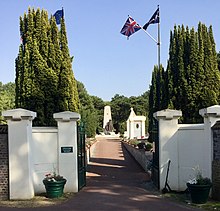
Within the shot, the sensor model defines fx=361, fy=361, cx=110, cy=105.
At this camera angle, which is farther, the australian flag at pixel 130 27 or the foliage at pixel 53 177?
the australian flag at pixel 130 27

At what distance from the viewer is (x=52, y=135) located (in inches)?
499

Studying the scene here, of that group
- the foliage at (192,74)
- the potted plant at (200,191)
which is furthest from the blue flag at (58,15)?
the potted plant at (200,191)

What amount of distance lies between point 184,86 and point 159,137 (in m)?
6.46

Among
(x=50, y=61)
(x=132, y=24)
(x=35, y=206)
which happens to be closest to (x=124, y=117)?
(x=132, y=24)

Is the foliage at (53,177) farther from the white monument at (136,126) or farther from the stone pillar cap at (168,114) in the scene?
the white monument at (136,126)

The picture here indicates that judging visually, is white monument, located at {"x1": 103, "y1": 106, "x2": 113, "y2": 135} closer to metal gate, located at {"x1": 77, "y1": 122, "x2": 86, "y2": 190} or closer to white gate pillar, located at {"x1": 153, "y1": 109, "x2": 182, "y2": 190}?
metal gate, located at {"x1": 77, "y1": 122, "x2": 86, "y2": 190}

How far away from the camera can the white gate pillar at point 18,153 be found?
1131 centimetres

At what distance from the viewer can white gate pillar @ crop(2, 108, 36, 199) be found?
37.1 feet

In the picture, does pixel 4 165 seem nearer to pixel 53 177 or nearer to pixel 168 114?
pixel 53 177

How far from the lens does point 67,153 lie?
41.5ft

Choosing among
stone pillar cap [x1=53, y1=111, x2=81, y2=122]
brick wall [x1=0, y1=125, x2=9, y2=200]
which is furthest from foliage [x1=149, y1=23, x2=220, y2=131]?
brick wall [x1=0, y1=125, x2=9, y2=200]

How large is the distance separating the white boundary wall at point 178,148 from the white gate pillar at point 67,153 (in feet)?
10.1

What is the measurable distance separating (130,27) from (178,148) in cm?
1337

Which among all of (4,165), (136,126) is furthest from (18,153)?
(136,126)
